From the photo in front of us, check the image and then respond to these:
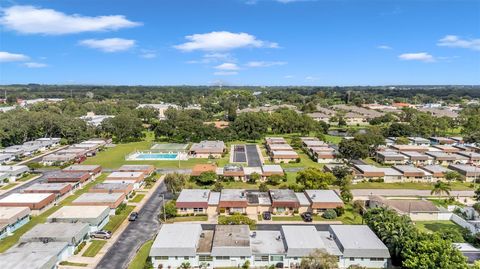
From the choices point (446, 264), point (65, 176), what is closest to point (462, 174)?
point (446, 264)

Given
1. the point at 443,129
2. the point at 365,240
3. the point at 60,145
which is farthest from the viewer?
the point at 443,129

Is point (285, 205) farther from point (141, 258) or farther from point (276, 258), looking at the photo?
point (141, 258)

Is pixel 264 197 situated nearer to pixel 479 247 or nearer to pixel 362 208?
pixel 362 208

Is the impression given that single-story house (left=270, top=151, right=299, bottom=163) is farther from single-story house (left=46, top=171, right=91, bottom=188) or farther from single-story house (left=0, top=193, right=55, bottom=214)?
single-story house (left=0, top=193, right=55, bottom=214)

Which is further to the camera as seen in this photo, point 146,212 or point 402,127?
point 402,127

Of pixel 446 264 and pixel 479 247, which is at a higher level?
pixel 446 264

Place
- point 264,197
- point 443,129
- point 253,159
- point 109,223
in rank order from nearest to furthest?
point 109,223 → point 264,197 → point 253,159 → point 443,129

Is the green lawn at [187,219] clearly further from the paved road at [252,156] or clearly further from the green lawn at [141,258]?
the paved road at [252,156]
